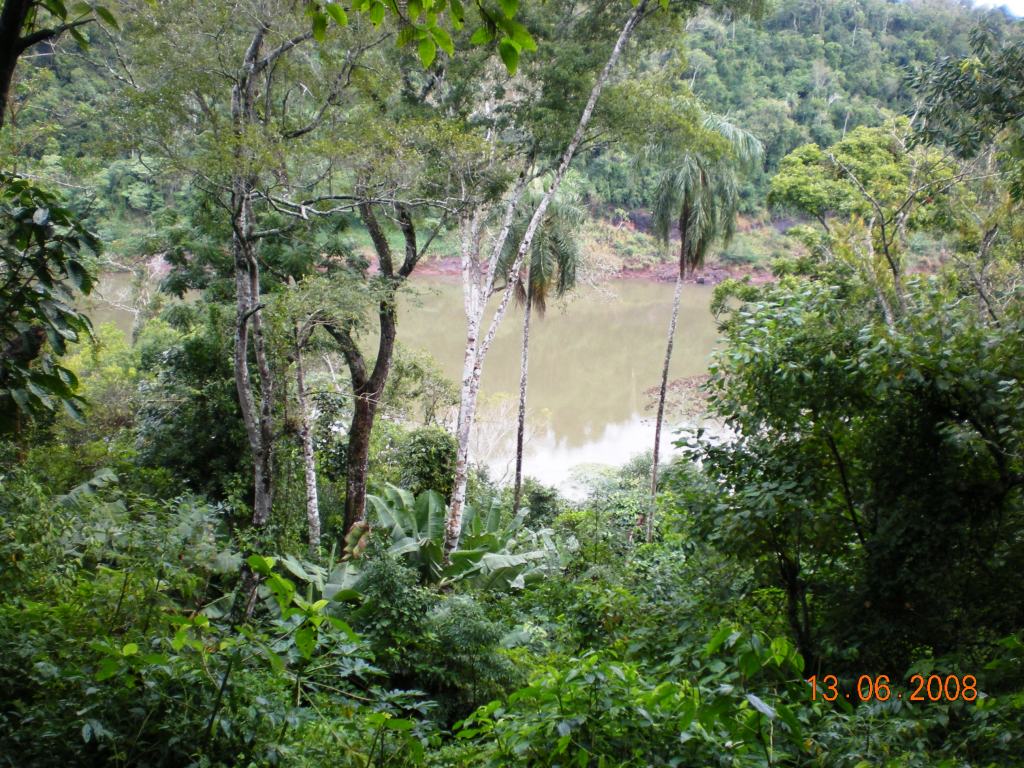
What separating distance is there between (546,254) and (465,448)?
5.85 meters

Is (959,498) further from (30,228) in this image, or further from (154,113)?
(154,113)

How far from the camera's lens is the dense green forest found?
6.49 feet

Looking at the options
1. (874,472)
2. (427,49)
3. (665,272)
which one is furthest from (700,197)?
(665,272)

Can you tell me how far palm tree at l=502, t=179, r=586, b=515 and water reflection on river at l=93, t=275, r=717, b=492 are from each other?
94 cm

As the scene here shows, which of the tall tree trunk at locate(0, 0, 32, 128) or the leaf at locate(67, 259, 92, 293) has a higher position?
the tall tree trunk at locate(0, 0, 32, 128)

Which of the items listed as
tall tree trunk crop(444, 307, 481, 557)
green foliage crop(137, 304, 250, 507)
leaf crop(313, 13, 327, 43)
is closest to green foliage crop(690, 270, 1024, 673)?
leaf crop(313, 13, 327, 43)

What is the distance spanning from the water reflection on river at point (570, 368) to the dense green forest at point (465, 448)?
3998 millimetres

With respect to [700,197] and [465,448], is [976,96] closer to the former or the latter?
[700,197]

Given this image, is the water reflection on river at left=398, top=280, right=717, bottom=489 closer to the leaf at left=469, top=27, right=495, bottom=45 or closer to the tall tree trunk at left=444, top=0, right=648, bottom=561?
the tall tree trunk at left=444, top=0, right=648, bottom=561

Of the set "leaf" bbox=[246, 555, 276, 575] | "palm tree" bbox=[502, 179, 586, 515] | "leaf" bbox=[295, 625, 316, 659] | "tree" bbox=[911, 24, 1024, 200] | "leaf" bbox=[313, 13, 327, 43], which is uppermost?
"palm tree" bbox=[502, 179, 586, 515]

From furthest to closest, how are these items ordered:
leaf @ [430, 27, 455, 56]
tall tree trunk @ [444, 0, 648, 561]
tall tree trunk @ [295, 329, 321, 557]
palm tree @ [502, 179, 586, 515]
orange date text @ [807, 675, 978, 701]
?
palm tree @ [502, 179, 586, 515], tall tree trunk @ [444, 0, 648, 561], tall tree trunk @ [295, 329, 321, 557], orange date text @ [807, 675, 978, 701], leaf @ [430, 27, 455, 56]

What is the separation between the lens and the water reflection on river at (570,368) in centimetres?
1827

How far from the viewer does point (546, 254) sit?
13023mm

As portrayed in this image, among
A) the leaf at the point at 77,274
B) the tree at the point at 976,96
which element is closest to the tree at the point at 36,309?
the leaf at the point at 77,274
